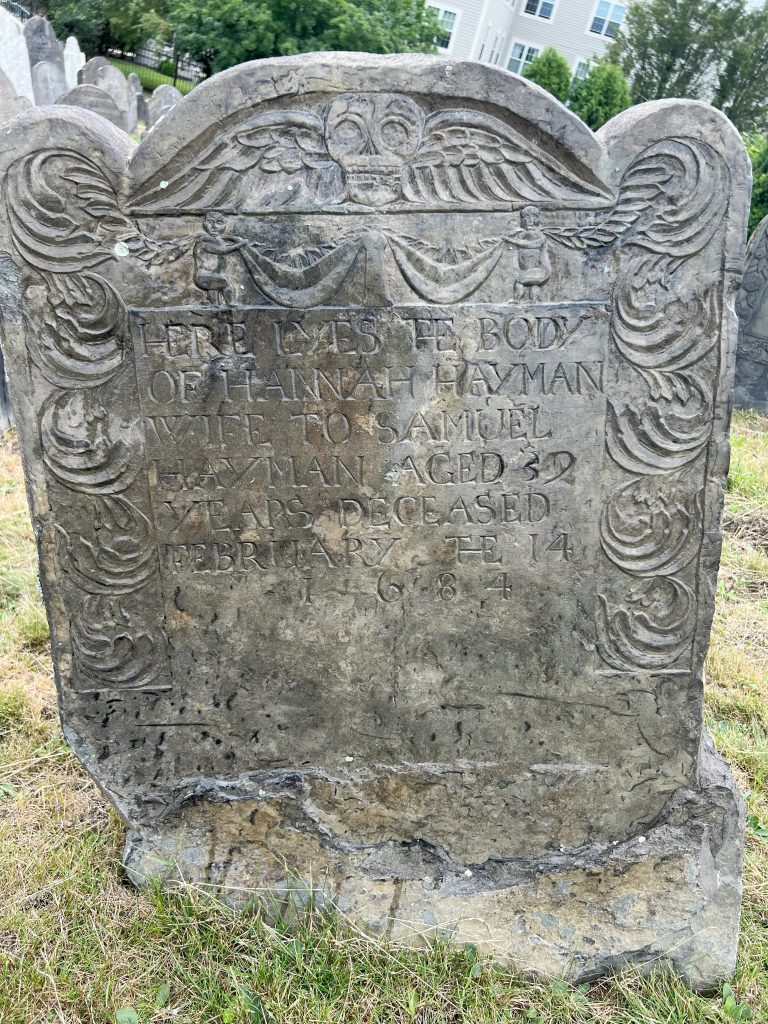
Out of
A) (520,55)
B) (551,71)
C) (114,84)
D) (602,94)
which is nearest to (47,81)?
(114,84)

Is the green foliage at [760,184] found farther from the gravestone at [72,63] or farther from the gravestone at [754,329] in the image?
the gravestone at [72,63]

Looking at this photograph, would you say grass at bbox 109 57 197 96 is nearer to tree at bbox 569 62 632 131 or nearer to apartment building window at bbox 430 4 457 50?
apartment building window at bbox 430 4 457 50

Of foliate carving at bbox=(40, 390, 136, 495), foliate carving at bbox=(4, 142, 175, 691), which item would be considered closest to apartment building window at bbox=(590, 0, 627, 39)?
foliate carving at bbox=(4, 142, 175, 691)

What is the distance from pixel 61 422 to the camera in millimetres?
2225

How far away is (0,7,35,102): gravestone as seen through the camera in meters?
9.56

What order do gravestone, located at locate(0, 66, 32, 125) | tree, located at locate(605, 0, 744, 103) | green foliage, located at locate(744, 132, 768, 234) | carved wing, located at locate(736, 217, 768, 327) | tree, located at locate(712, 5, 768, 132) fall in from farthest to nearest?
tree, located at locate(605, 0, 744, 103)
tree, located at locate(712, 5, 768, 132)
green foliage, located at locate(744, 132, 768, 234)
carved wing, located at locate(736, 217, 768, 327)
gravestone, located at locate(0, 66, 32, 125)

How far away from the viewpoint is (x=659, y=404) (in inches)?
88.2

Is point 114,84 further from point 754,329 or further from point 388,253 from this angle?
point 388,253

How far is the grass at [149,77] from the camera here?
101 feet

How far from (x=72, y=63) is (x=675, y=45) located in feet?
68.4

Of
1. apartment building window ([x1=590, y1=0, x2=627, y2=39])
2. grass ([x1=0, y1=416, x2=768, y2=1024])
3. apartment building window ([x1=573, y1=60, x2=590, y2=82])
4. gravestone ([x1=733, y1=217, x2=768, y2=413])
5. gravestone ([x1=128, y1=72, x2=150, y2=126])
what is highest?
apartment building window ([x1=590, y1=0, x2=627, y2=39])

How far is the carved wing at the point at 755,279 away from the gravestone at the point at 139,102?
1684cm

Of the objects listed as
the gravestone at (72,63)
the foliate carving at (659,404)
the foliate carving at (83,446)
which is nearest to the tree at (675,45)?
the gravestone at (72,63)

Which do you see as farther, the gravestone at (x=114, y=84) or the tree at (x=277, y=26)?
the tree at (x=277, y=26)
